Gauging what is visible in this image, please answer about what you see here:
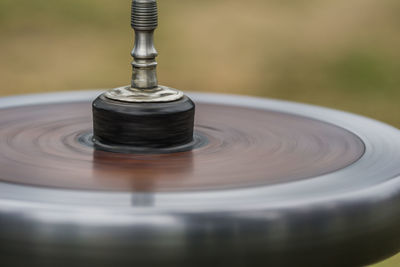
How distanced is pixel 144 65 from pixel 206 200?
1.63 ft

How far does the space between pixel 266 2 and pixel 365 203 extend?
4692 millimetres

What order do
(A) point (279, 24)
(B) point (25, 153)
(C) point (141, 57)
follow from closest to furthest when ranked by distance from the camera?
(B) point (25, 153) < (C) point (141, 57) < (A) point (279, 24)

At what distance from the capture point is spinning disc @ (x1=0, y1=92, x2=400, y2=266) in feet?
3.62

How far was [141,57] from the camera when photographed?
5.24 feet

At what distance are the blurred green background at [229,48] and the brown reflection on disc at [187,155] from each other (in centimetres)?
232

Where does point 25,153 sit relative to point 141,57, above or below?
below

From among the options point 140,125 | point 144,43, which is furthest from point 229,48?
point 140,125

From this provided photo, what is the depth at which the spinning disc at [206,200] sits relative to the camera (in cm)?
110

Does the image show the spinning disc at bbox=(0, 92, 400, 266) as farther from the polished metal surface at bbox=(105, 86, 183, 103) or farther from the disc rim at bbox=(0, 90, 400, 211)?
the polished metal surface at bbox=(105, 86, 183, 103)

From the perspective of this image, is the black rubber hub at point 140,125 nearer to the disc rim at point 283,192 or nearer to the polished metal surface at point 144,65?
the polished metal surface at point 144,65

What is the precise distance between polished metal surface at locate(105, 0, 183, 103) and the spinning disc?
5.0 inches

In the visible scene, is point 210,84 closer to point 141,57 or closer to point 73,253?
point 141,57

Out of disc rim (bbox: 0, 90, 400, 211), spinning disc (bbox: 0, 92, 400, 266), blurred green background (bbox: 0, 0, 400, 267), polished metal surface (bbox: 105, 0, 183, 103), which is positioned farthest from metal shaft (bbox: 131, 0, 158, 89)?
blurred green background (bbox: 0, 0, 400, 267)

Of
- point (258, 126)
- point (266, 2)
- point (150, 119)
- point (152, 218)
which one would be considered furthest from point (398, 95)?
point (152, 218)
